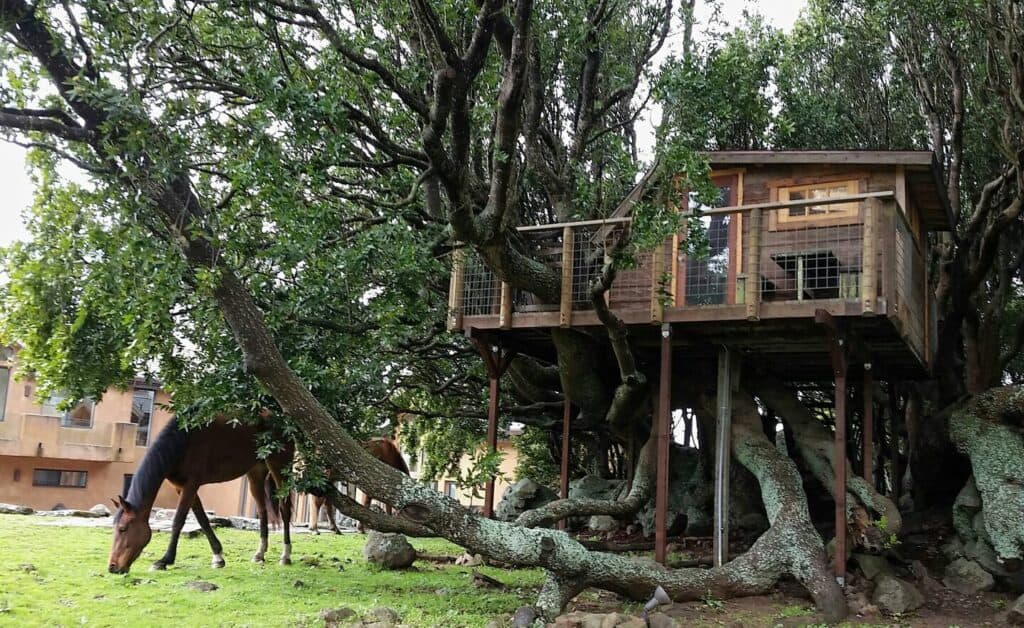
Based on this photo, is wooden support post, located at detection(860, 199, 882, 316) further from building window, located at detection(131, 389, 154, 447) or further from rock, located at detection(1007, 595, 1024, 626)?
building window, located at detection(131, 389, 154, 447)

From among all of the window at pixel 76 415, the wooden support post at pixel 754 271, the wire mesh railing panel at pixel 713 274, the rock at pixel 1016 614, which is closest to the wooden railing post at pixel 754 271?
the wooden support post at pixel 754 271

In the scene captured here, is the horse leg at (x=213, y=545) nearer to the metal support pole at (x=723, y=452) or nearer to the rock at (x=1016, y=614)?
the metal support pole at (x=723, y=452)

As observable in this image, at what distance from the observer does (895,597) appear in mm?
9570

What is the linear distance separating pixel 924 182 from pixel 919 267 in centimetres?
149

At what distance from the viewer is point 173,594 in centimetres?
917

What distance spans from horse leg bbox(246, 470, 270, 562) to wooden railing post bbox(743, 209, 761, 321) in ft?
25.1

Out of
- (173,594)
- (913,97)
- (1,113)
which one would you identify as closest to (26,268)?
(1,113)

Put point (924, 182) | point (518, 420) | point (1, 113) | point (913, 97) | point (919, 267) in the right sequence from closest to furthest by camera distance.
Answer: point (1, 113) < point (924, 182) < point (919, 267) < point (913, 97) < point (518, 420)

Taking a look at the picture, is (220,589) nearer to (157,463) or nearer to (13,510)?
(157,463)

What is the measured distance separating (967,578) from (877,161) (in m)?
5.58

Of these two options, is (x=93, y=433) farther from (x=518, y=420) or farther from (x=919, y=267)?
(x=919, y=267)

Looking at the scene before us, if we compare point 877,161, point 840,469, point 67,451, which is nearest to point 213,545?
point 840,469

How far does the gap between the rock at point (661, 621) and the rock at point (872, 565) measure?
10.6 ft

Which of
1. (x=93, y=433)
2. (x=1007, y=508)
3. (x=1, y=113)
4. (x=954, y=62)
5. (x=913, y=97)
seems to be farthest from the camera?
(x=93, y=433)
